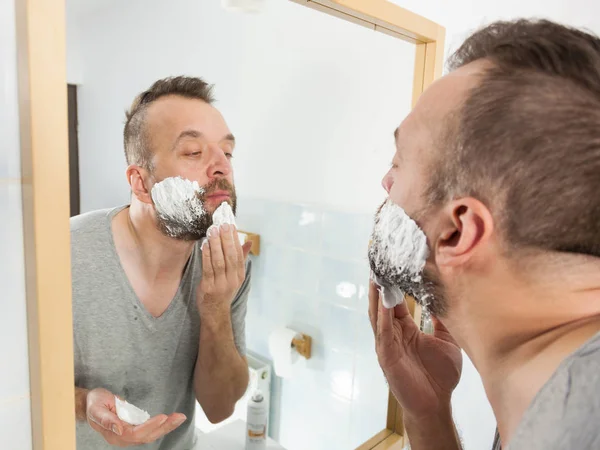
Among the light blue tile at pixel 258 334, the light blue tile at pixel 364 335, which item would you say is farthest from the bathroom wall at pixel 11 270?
the light blue tile at pixel 364 335

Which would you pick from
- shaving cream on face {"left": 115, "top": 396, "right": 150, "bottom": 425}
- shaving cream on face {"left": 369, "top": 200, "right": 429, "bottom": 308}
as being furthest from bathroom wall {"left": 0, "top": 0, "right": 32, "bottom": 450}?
shaving cream on face {"left": 369, "top": 200, "right": 429, "bottom": 308}

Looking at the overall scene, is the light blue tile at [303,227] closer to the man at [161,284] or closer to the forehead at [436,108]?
the man at [161,284]

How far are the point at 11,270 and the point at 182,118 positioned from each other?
296 mm

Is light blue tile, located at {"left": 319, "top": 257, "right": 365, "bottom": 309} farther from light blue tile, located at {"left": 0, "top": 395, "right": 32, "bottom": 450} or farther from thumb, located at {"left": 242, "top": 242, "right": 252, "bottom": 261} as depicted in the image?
light blue tile, located at {"left": 0, "top": 395, "right": 32, "bottom": 450}

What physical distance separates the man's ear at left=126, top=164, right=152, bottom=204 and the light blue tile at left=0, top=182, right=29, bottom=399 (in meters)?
0.15

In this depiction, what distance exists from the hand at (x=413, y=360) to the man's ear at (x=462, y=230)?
272 mm

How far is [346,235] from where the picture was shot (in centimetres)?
102

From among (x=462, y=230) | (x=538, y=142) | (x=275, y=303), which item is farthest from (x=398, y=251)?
(x=275, y=303)

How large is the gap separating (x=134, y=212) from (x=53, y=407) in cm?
26

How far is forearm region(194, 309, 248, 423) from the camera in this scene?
0.72 m

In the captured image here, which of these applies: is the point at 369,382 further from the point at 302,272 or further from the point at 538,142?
the point at 538,142

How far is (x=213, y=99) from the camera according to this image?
68cm

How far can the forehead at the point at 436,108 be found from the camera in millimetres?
539

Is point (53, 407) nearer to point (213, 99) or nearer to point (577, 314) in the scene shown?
point (213, 99)
